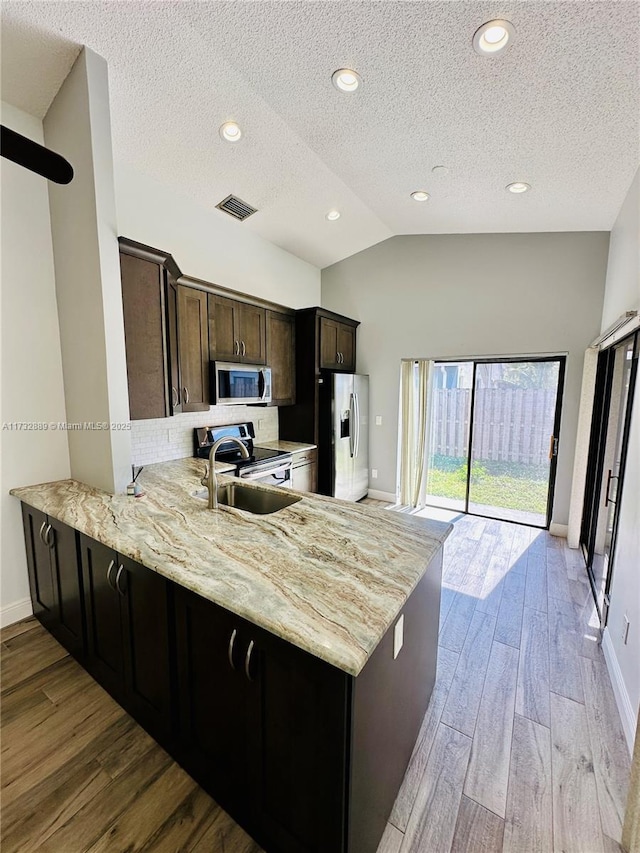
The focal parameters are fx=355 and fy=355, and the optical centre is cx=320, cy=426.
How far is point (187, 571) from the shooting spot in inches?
50.4

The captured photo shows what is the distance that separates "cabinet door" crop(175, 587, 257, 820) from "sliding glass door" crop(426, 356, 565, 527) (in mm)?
3990

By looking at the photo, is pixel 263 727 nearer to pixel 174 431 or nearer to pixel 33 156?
pixel 33 156

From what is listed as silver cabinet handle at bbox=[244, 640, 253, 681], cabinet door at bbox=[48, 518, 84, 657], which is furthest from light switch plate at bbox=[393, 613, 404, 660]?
cabinet door at bbox=[48, 518, 84, 657]

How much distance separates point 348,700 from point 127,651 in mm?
1232

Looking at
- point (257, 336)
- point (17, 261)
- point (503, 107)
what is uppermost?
point (503, 107)

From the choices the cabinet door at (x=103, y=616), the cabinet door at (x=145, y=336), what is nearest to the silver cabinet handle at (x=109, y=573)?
the cabinet door at (x=103, y=616)

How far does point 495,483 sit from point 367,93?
405 centimetres

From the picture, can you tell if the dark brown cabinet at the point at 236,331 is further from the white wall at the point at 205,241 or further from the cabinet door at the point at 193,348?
the white wall at the point at 205,241

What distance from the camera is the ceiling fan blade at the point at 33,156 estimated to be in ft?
3.21

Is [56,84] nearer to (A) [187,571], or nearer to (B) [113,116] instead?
(B) [113,116]

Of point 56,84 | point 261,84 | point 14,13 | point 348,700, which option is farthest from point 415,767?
point 56,84

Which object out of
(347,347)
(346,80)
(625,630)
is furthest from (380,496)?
(346,80)

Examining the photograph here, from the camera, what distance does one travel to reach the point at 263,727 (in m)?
1.13

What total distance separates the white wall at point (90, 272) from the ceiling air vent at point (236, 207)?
4.39 ft
